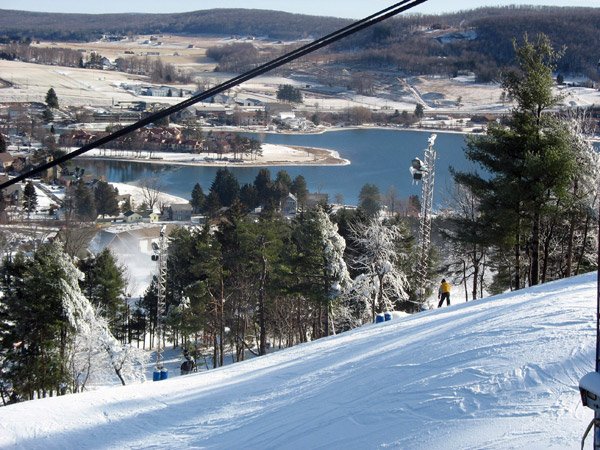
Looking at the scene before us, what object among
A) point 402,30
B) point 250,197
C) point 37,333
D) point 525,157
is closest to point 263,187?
point 250,197

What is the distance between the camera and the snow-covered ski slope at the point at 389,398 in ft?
7.77

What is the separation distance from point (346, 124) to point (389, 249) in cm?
4381

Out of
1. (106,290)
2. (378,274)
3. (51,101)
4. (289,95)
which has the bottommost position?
(106,290)

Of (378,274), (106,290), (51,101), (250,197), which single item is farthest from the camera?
(51,101)

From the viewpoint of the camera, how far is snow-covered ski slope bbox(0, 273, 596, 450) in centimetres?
237

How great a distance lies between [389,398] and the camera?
2.87m

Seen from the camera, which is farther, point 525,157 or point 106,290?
point 106,290

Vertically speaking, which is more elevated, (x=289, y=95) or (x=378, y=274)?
(x=289, y=95)

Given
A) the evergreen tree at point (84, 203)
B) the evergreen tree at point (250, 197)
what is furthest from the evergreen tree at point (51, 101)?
the evergreen tree at point (250, 197)

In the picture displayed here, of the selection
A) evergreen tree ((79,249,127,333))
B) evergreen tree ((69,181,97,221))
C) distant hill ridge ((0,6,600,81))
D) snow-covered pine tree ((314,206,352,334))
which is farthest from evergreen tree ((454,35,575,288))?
distant hill ridge ((0,6,600,81))

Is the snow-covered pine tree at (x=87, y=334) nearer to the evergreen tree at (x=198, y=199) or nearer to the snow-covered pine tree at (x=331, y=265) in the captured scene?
the snow-covered pine tree at (x=331, y=265)

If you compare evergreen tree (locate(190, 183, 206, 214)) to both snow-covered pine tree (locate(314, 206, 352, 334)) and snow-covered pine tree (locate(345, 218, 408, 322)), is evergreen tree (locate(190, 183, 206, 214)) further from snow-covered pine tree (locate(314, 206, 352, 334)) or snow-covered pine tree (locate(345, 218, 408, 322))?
snow-covered pine tree (locate(314, 206, 352, 334))

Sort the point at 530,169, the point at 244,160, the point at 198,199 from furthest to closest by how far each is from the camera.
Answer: the point at 244,160 < the point at 198,199 < the point at 530,169

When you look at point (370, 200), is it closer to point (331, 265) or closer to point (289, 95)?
point (331, 265)
